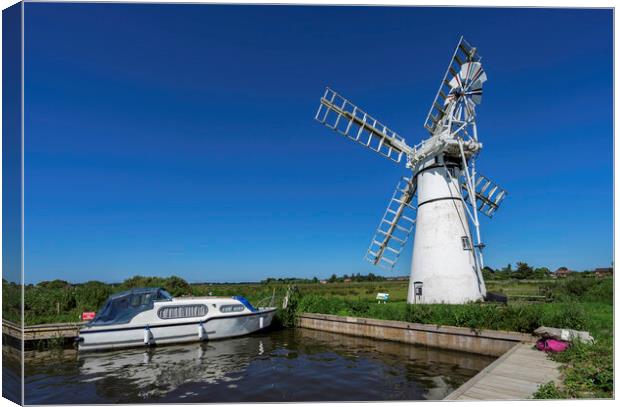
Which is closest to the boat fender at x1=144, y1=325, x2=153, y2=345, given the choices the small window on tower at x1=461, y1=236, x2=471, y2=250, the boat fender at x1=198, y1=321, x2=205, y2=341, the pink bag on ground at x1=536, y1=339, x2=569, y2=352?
the boat fender at x1=198, y1=321, x2=205, y2=341

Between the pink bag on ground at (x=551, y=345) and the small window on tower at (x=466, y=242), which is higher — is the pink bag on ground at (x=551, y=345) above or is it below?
below

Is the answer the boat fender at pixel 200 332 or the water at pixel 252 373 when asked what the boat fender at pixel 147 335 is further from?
the boat fender at pixel 200 332

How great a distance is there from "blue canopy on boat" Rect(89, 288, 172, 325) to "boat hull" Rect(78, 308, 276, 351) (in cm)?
45

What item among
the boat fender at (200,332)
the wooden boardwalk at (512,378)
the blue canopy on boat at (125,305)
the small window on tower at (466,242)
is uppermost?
the small window on tower at (466,242)

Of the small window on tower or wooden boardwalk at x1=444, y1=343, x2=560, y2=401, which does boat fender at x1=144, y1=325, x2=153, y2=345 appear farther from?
the small window on tower

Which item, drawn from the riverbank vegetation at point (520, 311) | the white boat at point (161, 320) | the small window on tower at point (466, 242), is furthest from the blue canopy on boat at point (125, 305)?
the small window on tower at point (466, 242)

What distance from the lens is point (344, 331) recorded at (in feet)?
56.2

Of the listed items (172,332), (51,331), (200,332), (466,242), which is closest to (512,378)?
(466,242)

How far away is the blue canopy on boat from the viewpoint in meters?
15.3

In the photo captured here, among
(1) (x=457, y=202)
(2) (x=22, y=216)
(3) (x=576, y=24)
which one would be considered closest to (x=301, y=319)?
(1) (x=457, y=202)

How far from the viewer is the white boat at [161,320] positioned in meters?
14.9

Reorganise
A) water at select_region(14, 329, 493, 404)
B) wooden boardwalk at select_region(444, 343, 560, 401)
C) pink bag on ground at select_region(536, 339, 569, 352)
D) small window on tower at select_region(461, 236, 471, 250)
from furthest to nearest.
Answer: small window on tower at select_region(461, 236, 471, 250) < water at select_region(14, 329, 493, 404) < pink bag on ground at select_region(536, 339, 569, 352) < wooden boardwalk at select_region(444, 343, 560, 401)

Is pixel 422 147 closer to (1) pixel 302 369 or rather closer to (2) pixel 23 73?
(1) pixel 302 369

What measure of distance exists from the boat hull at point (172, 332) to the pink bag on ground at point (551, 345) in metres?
12.3
